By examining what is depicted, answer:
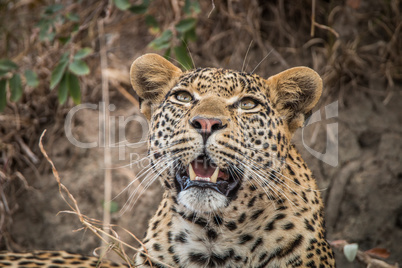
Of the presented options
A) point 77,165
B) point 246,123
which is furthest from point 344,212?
point 77,165

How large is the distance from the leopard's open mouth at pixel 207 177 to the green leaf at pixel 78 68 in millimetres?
1752

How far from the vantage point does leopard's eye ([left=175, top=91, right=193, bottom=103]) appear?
350cm

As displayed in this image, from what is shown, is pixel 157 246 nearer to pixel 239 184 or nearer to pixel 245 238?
pixel 245 238

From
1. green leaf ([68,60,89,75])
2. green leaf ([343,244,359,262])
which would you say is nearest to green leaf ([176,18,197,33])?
green leaf ([68,60,89,75])

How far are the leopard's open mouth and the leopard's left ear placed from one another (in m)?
0.68

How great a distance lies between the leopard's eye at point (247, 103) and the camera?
3.42m

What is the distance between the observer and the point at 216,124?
10.0ft

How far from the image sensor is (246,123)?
3.32 metres

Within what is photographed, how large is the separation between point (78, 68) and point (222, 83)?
164cm

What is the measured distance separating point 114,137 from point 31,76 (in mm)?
1136

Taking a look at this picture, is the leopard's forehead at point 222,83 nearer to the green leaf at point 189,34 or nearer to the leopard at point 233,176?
the leopard at point 233,176

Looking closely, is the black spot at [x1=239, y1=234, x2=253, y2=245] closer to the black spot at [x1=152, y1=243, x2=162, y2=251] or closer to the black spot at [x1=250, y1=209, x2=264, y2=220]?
the black spot at [x1=250, y1=209, x2=264, y2=220]

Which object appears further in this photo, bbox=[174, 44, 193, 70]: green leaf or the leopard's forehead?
bbox=[174, 44, 193, 70]: green leaf

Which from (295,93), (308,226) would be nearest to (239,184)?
(308,226)
